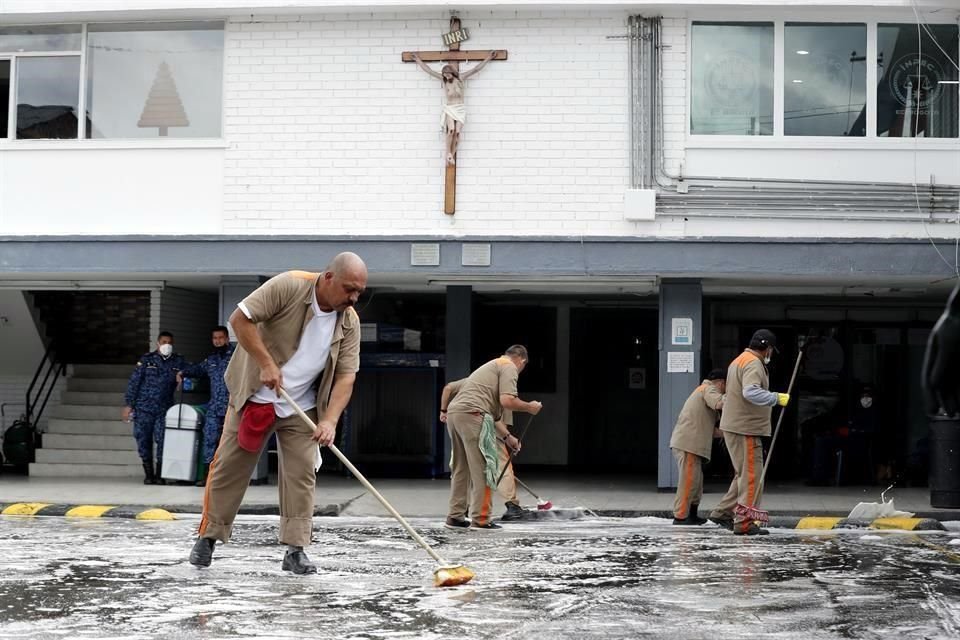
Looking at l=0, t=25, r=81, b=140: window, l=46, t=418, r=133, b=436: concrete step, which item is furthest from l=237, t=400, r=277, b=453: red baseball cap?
l=46, t=418, r=133, b=436: concrete step

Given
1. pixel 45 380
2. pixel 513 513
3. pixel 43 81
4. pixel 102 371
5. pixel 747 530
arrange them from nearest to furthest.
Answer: pixel 747 530
pixel 513 513
pixel 43 81
pixel 45 380
pixel 102 371

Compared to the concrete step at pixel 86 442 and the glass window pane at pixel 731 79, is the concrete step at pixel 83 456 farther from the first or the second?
the glass window pane at pixel 731 79

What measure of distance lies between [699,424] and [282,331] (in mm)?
5947

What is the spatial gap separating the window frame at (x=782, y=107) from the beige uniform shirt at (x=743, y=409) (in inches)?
160

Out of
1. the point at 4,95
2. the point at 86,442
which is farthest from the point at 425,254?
the point at 86,442

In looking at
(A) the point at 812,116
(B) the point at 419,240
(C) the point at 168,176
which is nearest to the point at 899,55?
(A) the point at 812,116

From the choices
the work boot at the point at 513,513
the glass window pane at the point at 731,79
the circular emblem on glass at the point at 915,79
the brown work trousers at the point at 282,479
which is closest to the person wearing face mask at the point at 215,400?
the work boot at the point at 513,513

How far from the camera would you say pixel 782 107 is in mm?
15766

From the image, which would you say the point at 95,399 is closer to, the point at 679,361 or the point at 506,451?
the point at 679,361

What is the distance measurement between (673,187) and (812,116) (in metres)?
1.79

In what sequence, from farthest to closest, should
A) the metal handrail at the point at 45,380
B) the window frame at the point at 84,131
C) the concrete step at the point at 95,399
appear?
1. the metal handrail at the point at 45,380
2. the concrete step at the point at 95,399
3. the window frame at the point at 84,131

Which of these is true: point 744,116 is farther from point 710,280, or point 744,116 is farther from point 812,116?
point 710,280

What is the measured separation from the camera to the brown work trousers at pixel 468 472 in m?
12.3

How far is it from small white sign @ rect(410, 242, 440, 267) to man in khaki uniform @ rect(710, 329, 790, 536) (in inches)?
172
